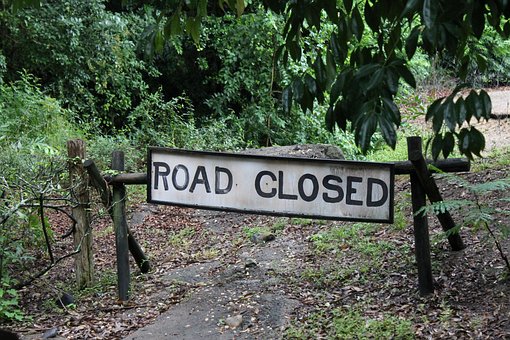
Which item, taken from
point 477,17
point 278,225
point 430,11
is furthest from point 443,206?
point 278,225

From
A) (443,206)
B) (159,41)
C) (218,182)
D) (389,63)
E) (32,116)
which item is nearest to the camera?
(389,63)

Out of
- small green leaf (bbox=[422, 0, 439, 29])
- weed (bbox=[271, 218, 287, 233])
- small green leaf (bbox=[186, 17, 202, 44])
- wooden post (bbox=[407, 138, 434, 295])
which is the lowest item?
weed (bbox=[271, 218, 287, 233])

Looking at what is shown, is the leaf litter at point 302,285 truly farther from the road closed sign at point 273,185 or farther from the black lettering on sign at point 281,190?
the black lettering on sign at point 281,190

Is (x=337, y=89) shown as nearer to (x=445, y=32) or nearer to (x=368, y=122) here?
(x=368, y=122)

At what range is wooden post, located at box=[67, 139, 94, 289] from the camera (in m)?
5.85

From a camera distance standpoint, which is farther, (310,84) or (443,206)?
(443,206)

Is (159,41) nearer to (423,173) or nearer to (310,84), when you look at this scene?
(310,84)

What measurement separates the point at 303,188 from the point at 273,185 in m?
0.24

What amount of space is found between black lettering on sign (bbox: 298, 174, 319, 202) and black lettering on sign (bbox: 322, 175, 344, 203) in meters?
0.06

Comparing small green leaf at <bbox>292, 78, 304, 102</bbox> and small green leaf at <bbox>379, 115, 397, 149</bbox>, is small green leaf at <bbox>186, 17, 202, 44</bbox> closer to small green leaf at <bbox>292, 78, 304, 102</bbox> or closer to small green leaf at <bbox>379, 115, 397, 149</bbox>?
small green leaf at <bbox>292, 78, 304, 102</bbox>

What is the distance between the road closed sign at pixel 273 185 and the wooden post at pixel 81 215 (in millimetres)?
944

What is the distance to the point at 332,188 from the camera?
4781 mm

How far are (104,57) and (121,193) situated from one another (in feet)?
24.6

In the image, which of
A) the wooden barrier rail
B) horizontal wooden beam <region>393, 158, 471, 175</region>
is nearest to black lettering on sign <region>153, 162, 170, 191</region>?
A: the wooden barrier rail
